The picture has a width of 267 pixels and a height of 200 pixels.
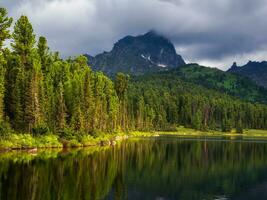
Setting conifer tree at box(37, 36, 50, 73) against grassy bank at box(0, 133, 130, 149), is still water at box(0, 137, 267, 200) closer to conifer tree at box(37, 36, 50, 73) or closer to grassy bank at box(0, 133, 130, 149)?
grassy bank at box(0, 133, 130, 149)

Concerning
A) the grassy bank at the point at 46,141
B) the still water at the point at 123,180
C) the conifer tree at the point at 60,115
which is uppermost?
the conifer tree at the point at 60,115

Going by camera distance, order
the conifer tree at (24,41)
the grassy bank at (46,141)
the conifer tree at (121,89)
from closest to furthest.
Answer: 1. the grassy bank at (46,141)
2. the conifer tree at (24,41)
3. the conifer tree at (121,89)

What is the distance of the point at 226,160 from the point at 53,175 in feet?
151

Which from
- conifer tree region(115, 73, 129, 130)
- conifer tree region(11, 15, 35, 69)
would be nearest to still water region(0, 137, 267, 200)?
conifer tree region(11, 15, 35, 69)

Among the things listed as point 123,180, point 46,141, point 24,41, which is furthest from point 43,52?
point 123,180

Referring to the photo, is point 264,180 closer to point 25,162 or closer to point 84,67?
point 25,162

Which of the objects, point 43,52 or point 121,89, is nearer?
point 43,52

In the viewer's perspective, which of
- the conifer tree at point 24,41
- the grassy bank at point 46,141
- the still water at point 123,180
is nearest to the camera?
the still water at point 123,180

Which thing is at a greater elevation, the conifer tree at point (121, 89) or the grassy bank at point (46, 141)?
the conifer tree at point (121, 89)

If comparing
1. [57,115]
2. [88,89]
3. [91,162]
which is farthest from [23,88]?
[91,162]

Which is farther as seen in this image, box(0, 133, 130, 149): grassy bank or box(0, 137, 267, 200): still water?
box(0, 133, 130, 149): grassy bank

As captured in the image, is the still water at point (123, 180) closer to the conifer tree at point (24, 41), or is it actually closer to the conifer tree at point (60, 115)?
the conifer tree at point (60, 115)

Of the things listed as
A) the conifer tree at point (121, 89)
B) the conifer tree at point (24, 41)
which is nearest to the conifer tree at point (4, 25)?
the conifer tree at point (24, 41)

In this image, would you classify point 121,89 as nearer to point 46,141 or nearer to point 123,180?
point 46,141
